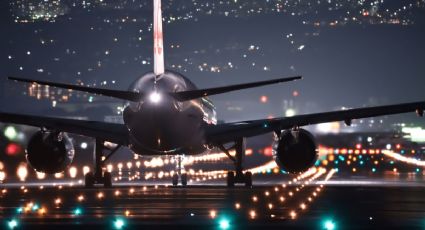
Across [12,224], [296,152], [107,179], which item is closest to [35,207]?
[12,224]

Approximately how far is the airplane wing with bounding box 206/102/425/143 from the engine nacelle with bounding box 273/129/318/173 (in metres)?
0.80

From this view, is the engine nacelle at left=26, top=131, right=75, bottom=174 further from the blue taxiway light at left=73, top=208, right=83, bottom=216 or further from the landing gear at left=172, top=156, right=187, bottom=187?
the blue taxiway light at left=73, top=208, right=83, bottom=216

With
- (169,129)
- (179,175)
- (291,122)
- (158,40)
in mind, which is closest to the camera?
(169,129)

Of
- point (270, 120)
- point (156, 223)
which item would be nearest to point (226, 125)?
point (270, 120)

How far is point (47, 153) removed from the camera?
48875 mm

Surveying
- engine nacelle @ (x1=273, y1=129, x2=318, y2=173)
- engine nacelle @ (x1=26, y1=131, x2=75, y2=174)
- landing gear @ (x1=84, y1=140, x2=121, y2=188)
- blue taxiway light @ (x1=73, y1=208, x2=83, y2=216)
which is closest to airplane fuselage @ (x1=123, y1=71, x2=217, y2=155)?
landing gear @ (x1=84, y1=140, x2=121, y2=188)

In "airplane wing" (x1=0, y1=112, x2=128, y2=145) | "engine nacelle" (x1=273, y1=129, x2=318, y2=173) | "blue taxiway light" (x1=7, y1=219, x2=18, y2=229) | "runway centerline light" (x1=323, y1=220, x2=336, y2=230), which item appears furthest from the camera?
"airplane wing" (x1=0, y1=112, x2=128, y2=145)

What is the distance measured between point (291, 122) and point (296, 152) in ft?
5.21

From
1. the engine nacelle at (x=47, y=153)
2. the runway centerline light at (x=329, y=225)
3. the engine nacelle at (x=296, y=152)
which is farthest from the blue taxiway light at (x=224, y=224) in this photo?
the engine nacelle at (x=47, y=153)

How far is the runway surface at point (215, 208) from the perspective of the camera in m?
28.1

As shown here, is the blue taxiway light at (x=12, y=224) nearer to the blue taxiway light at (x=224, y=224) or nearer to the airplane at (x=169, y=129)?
the blue taxiway light at (x=224, y=224)

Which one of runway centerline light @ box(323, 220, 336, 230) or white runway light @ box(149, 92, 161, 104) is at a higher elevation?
white runway light @ box(149, 92, 161, 104)

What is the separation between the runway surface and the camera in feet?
92.1

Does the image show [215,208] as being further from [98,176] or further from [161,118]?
[98,176]
